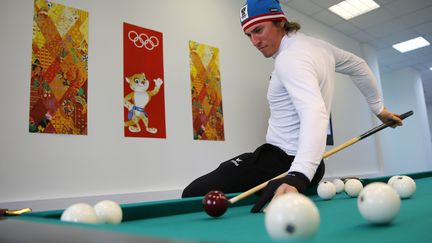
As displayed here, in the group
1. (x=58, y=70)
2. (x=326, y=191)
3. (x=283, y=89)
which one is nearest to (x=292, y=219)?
(x=326, y=191)

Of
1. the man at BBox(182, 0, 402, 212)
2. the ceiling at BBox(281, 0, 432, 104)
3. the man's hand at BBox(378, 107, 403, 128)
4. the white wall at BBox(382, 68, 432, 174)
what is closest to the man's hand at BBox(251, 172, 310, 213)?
the man at BBox(182, 0, 402, 212)

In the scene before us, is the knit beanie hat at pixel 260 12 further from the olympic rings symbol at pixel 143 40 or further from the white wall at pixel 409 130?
the white wall at pixel 409 130

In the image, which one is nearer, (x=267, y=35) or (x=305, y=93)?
(x=305, y=93)

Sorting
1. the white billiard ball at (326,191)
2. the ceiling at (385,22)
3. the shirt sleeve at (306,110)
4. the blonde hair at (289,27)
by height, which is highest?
the ceiling at (385,22)

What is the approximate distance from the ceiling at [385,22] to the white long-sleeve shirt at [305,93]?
310 centimetres

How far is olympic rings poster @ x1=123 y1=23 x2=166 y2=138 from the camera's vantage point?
10.4 ft

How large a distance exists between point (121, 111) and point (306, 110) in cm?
197

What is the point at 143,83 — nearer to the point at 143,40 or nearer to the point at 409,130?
the point at 143,40

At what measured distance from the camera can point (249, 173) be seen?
6.78ft

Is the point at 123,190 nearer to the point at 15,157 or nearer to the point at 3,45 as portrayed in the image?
the point at 15,157

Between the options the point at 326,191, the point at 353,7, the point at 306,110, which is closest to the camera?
the point at 306,110

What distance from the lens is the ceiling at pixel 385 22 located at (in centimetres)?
539

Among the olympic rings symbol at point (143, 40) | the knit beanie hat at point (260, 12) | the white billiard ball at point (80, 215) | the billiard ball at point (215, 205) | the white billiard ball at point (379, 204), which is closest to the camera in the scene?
the white billiard ball at point (379, 204)

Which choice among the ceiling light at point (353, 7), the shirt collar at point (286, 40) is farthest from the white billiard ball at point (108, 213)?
the ceiling light at point (353, 7)
